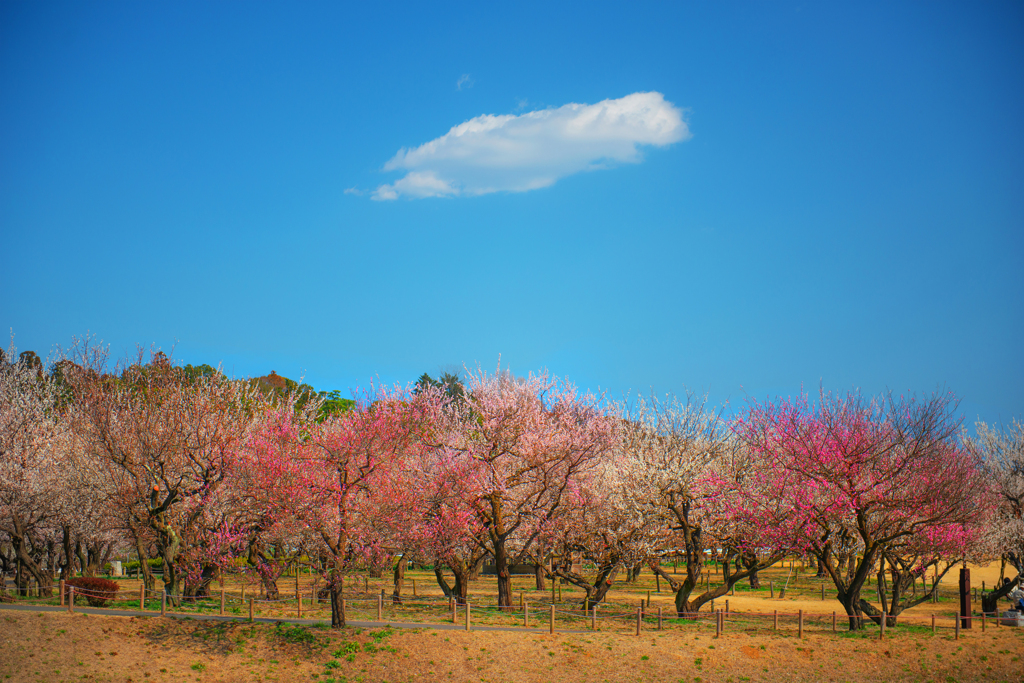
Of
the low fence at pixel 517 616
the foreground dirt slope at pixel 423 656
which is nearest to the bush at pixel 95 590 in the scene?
the low fence at pixel 517 616

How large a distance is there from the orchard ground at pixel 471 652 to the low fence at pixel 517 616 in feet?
0.78

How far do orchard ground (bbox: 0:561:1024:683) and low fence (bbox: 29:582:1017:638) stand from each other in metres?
0.24

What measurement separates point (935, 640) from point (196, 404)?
97.5ft

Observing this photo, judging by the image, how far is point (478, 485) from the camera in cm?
3356

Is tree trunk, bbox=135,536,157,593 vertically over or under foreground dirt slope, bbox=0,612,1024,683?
over

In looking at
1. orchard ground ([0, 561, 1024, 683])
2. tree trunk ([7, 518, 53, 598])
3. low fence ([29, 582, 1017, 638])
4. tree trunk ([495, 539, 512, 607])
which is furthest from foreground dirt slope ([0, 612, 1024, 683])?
tree trunk ([7, 518, 53, 598])

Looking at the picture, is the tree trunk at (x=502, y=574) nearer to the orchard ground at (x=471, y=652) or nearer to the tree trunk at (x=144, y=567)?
the orchard ground at (x=471, y=652)

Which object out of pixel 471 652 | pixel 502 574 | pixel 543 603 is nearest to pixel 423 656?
pixel 471 652

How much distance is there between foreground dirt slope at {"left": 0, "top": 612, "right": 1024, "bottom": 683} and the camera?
23.8 metres

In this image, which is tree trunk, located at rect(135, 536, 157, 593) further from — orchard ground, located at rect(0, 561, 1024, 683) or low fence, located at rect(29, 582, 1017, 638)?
orchard ground, located at rect(0, 561, 1024, 683)

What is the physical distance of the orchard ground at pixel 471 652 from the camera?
2397cm

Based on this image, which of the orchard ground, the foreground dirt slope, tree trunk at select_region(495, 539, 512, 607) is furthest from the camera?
tree trunk at select_region(495, 539, 512, 607)

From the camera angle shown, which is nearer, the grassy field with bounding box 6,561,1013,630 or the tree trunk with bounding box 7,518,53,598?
the grassy field with bounding box 6,561,1013,630

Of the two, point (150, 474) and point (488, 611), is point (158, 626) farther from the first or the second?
point (488, 611)
